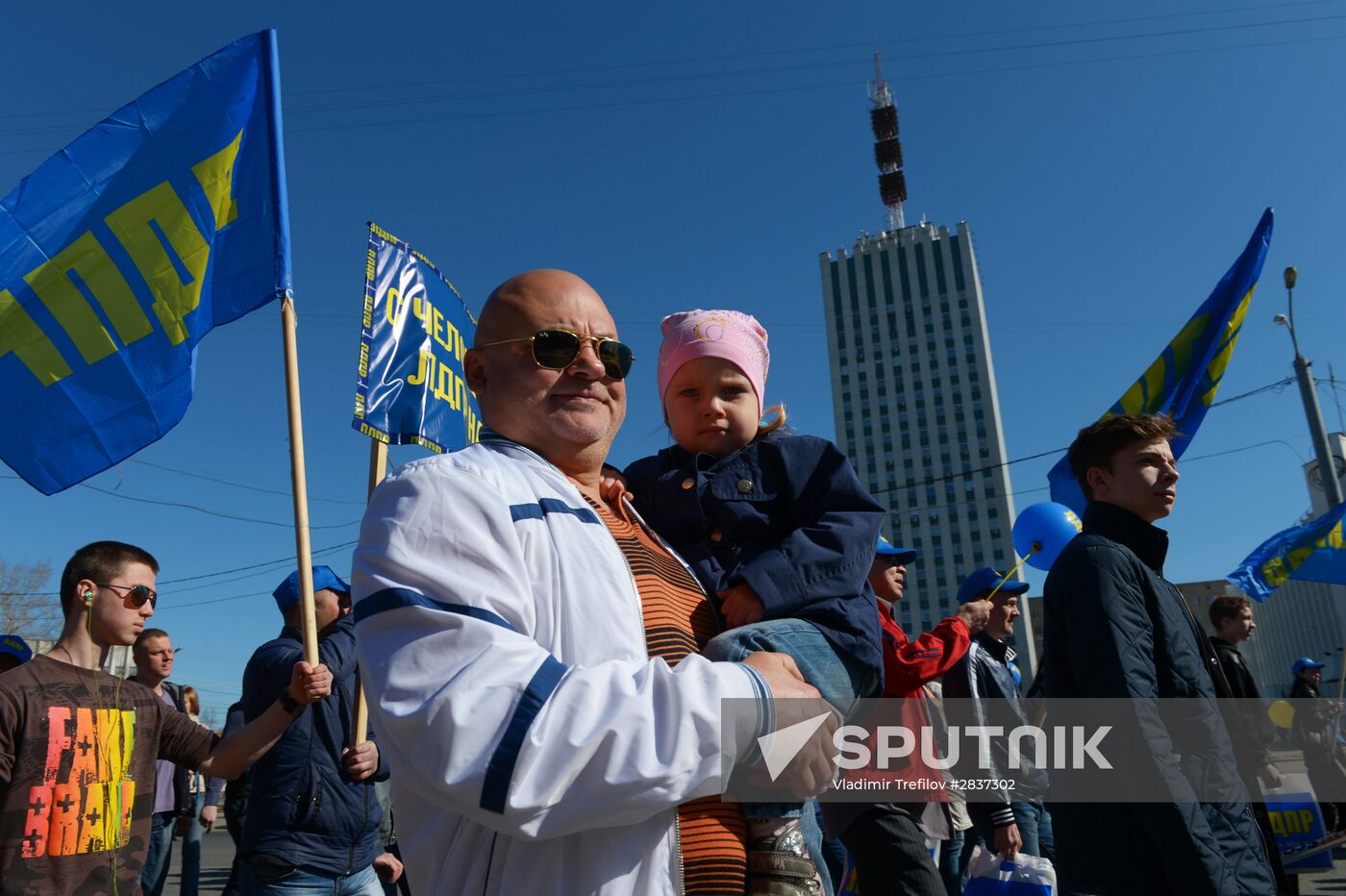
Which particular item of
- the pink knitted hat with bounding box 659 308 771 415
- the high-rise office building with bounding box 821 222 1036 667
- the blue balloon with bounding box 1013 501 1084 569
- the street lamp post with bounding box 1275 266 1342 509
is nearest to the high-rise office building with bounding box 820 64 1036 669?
the high-rise office building with bounding box 821 222 1036 667

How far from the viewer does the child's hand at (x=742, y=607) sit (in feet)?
5.81

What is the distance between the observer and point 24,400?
3.88 metres

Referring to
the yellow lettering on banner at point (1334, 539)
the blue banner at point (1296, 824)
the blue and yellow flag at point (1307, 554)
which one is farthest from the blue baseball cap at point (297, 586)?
the yellow lettering on banner at point (1334, 539)

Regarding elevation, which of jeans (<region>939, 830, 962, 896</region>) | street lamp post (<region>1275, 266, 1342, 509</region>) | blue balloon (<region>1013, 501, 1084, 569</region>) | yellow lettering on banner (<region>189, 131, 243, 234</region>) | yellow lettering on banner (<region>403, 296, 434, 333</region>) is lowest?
jeans (<region>939, 830, 962, 896</region>)

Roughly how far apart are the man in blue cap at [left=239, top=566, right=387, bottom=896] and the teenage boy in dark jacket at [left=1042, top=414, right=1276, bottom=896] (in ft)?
9.40

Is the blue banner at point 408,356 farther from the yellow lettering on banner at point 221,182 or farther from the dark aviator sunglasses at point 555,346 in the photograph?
the dark aviator sunglasses at point 555,346

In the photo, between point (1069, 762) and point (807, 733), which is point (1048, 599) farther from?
point (807, 733)

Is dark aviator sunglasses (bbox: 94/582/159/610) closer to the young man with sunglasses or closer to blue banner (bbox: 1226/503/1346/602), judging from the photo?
the young man with sunglasses

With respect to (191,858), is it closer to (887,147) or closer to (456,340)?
(456,340)

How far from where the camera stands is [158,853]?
6395 millimetres

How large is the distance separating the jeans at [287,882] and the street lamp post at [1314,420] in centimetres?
1304

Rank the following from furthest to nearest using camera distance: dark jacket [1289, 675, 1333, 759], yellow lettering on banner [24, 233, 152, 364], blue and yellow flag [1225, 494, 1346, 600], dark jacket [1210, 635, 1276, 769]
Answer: blue and yellow flag [1225, 494, 1346, 600] → dark jacket [1289, 675, 1333, 759] → yellow lettering on banner [24, 233, 152, 364] → dark jacket [1210, 635, 1276, 769]

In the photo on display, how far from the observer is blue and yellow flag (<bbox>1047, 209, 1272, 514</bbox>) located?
20.6 ft

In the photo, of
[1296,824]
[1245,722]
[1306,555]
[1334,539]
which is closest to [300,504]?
[1245,722]
